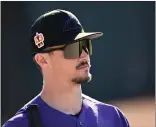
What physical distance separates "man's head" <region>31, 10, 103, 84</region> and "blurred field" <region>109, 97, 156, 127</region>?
15.5 feet

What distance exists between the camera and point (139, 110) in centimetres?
816

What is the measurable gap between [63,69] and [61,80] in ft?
0.22

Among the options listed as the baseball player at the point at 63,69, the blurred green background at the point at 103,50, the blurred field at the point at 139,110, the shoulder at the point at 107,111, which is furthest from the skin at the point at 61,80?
the blurred green background at the point at 103,50

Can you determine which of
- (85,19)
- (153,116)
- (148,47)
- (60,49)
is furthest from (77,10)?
(60,49)

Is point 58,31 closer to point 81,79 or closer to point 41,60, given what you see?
point 41,60

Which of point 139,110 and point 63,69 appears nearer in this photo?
point 63,69

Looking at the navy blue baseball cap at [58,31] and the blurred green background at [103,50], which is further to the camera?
the blurred green background at [103,50]

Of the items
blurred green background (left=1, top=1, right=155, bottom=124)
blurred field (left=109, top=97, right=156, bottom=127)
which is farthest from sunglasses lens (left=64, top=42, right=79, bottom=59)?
blurred green background (left=1, top=1, right=155, bottom=124)

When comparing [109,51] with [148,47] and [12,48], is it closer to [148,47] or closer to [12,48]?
[148,47]

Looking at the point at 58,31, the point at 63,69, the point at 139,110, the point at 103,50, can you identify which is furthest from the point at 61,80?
the point at 103,50

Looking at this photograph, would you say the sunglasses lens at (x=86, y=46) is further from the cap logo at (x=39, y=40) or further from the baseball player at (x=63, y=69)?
the cap logo at (x=39, y=40)

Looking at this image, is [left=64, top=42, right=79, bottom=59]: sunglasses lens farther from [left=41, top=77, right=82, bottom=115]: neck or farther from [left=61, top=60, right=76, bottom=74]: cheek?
[left=41, top=77, right=82, bottom=115]: neck

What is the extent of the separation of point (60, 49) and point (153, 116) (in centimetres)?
535

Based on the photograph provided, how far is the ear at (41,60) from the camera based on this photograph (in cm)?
271
